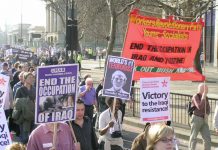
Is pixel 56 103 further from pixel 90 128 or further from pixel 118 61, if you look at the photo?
pixel 118 61

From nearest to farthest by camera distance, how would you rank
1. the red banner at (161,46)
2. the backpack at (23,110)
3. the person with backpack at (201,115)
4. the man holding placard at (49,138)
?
the man holding placard at (49,138) → the red banner at (161,46) → the backpack at (23,110) → the person with backpack at (201,115)

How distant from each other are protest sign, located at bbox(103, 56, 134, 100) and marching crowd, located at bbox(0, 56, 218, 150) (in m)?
0.07

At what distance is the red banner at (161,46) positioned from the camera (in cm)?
830

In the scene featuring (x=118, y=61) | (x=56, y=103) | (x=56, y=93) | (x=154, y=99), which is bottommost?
(x=154, y=99)

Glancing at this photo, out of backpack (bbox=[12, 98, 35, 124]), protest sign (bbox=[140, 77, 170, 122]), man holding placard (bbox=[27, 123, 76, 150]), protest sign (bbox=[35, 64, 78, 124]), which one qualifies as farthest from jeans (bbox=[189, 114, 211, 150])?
man holding placard (bbox=[27, 123, 76, 150])

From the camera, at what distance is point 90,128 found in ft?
20.6

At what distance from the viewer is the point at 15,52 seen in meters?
26.9

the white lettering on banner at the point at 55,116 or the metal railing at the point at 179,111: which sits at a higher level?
the white lettering on banner at the point at 55,116

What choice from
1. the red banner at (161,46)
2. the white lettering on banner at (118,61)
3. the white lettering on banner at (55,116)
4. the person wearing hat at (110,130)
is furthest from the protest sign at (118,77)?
the white lettering on banner at (55,116)

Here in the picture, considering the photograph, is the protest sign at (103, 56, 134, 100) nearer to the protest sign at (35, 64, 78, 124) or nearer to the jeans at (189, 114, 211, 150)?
the protest sign at (35, 64, 78, 124)

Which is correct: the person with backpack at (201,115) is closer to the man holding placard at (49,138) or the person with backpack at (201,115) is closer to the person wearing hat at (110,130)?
the person wearing hat at (110,130)

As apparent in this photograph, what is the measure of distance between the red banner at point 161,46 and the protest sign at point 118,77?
1.57ft

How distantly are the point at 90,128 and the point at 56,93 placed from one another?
0.96 m

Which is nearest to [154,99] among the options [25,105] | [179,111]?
[25,105]
